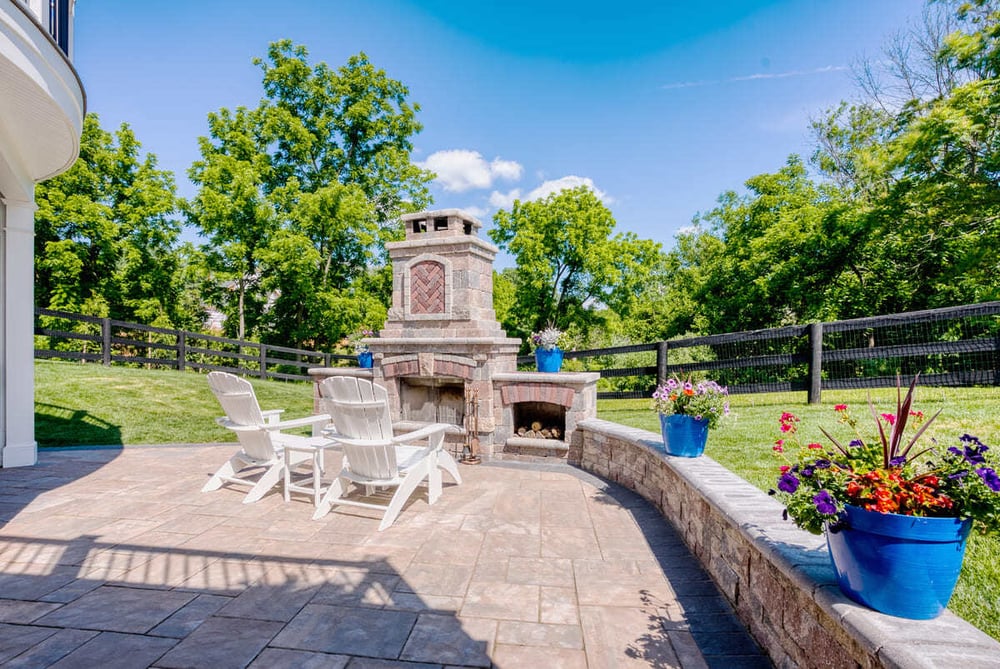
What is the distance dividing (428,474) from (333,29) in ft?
33.1

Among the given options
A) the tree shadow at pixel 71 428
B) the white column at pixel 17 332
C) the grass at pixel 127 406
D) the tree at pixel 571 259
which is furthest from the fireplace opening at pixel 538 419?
the tree at pixel 571 259

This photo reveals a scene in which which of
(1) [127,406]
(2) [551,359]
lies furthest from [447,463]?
(1) [127,406]

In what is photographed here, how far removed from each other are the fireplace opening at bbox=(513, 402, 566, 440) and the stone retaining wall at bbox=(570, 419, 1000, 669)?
7.05 ft

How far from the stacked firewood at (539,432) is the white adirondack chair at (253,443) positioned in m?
2.46

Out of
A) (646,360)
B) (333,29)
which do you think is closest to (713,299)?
(646,360)

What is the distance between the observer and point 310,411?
952cm

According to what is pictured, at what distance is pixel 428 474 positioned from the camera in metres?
4.32

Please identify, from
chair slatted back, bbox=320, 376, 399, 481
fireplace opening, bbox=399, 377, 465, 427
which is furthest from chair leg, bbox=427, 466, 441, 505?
fireplace opening, bbox=399, 377, 465, 427

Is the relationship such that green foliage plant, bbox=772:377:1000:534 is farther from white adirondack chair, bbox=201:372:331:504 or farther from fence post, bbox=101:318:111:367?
fence post, bbox=101:318:111:367

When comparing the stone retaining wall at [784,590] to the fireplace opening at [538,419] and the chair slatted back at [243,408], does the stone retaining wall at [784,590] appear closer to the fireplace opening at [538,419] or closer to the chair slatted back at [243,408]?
the fireplace opening at [538,419]

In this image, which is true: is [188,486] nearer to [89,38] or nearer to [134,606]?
[134,606]

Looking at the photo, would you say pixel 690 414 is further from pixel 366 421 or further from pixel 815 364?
pixel 815 364

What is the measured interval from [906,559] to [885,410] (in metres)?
4.45

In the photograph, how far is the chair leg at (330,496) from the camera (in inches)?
154
